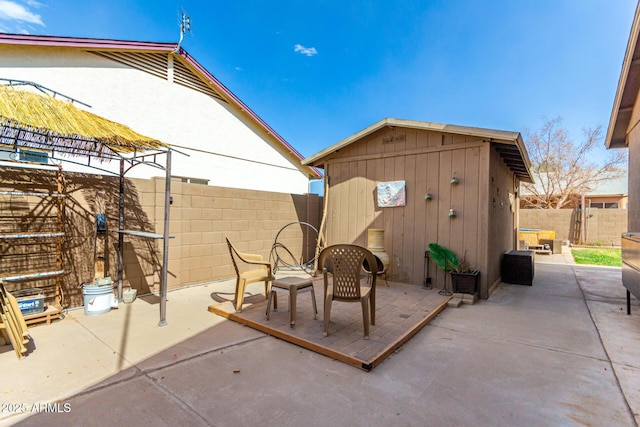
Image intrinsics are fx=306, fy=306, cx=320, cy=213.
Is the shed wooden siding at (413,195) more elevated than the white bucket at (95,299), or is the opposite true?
the shed wooden siding at (413,195)

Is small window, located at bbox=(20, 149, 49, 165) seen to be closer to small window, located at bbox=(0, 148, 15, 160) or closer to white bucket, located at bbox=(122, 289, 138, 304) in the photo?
small window, located at bbox=(0, 148, 15, 160)

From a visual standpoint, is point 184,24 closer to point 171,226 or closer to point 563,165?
point 171,226

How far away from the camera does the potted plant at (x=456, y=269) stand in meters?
4.82

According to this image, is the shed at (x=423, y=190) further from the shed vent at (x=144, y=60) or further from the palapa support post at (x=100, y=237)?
the shed vent at (x=144, y=60)

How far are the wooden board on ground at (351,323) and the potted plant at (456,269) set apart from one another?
0.33 meters

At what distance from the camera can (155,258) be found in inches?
201

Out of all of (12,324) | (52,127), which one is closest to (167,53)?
→ (52,127)

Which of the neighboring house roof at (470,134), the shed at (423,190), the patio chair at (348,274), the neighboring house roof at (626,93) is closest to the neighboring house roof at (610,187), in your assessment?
the neighboring house roof at (626,93)

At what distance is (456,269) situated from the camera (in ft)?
16.3

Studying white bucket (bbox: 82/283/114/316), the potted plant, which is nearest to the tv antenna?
white bucket (bbox: 82/283/114/316)

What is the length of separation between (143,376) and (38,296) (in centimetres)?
219

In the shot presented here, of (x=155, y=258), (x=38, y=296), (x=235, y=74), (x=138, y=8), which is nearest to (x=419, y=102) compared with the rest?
(x=235, y=74)

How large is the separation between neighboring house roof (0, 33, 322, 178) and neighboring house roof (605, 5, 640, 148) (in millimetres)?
6549

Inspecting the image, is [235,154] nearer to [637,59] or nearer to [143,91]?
[143,91]
